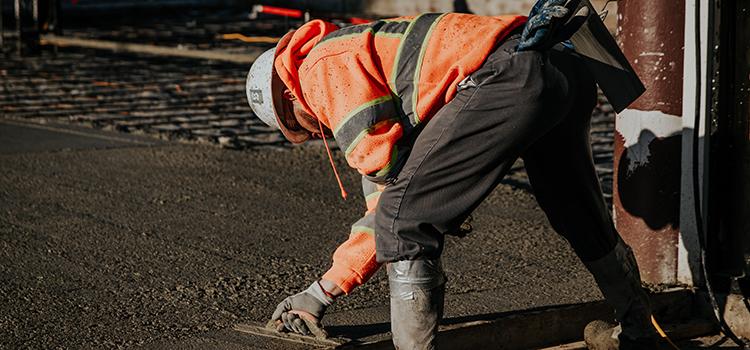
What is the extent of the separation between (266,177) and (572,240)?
360 cm

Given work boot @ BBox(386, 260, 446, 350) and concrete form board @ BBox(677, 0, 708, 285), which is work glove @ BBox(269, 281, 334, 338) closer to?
work boot @ BBox(386, 260, 446, 350)

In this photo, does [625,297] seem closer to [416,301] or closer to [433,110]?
[416,301]

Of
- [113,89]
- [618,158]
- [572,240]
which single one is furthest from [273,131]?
[572,240]

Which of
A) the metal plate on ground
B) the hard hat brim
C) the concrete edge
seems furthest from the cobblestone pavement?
the hard hat brim

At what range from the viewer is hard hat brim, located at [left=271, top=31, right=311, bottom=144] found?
398cm

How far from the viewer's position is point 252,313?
4.78 m

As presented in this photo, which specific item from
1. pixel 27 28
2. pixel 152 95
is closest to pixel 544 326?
pixel 152 95

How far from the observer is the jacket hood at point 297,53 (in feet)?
12.7

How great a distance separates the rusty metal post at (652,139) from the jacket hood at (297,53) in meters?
1.50

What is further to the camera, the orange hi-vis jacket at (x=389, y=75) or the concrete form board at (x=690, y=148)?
the concrete form board at (x=690, y=148)

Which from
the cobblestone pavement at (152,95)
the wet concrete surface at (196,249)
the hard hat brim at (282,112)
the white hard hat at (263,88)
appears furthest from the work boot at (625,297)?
the cobblestone pavement at (152,95)

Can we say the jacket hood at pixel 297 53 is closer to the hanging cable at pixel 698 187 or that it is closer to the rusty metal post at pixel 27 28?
the hanging cable at pixel 698 187

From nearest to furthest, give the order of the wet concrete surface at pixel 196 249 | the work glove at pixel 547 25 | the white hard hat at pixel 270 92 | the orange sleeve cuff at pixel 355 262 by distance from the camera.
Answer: the work glove at pixel 547 25 < the white hard hat at pixel 270 92 < the orange sleeve cuff at pixel 355 262 < the wet concrete surface at pixel 196 249

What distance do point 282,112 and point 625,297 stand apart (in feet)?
4.43
